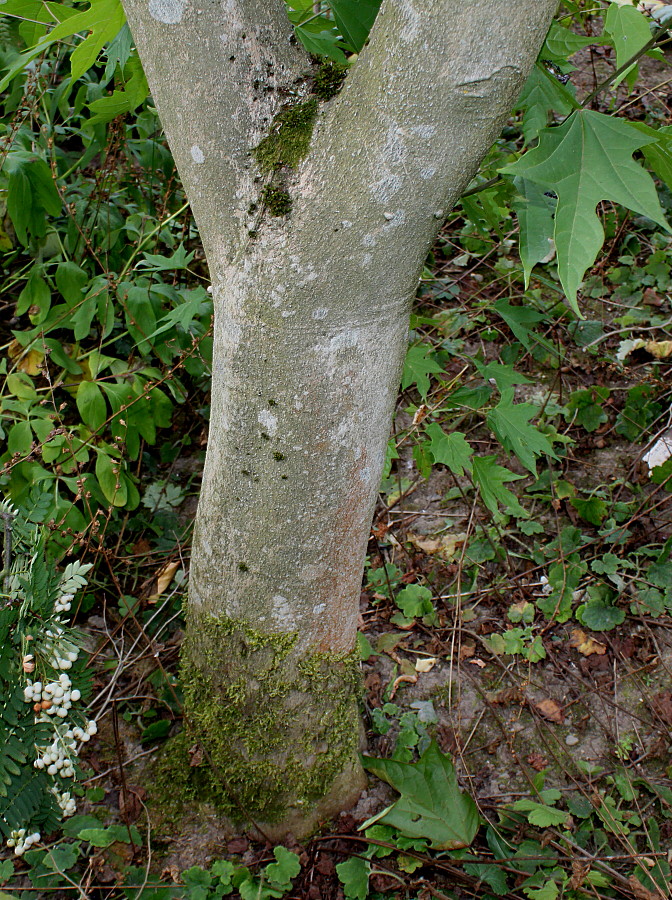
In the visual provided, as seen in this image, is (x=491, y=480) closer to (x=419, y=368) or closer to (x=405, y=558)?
(x=419, y=368)

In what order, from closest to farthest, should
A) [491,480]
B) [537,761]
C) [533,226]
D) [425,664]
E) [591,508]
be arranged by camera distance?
[533,226], [491,480], [537,761], [425,664], [591,508]

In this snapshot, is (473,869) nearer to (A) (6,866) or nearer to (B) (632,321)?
(A) (6,866)

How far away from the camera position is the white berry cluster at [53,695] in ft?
4.60

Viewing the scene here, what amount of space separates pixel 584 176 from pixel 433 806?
156 cm

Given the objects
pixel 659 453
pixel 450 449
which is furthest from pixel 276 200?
pixel 659 453

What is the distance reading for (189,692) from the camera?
1826mm

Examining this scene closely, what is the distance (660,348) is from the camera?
10.5 ft

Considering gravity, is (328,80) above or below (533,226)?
above

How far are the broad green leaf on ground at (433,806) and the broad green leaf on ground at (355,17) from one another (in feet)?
5.48

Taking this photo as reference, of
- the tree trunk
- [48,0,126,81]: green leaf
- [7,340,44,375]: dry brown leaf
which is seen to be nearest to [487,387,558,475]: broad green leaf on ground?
the tree trunk

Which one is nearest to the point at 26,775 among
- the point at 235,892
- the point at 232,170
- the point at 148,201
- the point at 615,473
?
the point at 235,892

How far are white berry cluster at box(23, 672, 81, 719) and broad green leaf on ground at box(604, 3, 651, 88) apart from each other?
1632 millimetres

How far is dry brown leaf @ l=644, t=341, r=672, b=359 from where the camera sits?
10.4 feet

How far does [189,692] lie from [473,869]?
2.85ft
